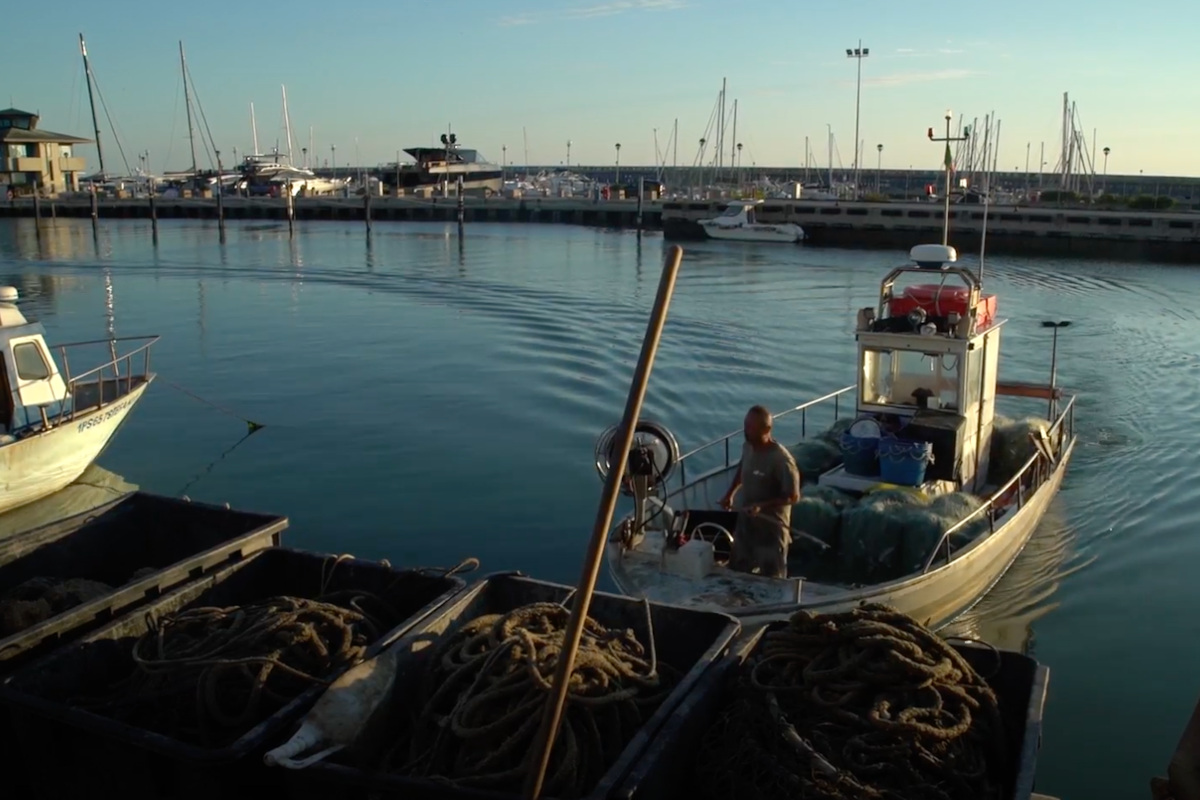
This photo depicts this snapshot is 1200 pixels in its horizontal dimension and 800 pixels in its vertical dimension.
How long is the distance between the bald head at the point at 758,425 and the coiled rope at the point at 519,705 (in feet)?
12.2

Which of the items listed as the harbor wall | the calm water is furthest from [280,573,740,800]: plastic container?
the harbor wall

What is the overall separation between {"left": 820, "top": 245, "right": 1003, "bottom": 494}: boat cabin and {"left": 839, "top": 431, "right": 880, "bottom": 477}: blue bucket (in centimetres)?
3

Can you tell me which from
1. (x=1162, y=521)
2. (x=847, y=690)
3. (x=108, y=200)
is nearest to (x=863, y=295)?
(x=1162, y=521)

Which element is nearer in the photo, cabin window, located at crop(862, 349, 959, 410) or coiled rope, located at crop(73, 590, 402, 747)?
coiled rope, located at crop(73, 590, 402, 747)

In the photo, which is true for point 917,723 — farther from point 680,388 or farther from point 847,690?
point 680,388

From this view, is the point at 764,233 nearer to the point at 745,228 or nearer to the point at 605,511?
the point at 745,228

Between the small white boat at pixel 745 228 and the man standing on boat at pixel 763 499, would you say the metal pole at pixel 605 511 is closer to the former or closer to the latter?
the man standing on boat at pixel 763 499

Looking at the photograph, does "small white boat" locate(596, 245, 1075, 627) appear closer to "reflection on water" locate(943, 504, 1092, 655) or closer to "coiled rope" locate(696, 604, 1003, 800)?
"reflection on water" locate(943, 504, 1092, 655)

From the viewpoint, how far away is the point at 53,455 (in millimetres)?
16500

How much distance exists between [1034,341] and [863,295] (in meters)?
10.6

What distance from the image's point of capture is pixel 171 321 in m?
33.9

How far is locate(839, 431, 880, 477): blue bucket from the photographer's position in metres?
12.2

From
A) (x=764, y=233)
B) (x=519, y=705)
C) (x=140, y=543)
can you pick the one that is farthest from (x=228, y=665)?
(x=764, y=233)

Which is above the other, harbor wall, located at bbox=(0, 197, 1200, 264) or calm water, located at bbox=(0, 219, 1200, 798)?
harbor wall, located at bbox=(0, 197, 1200, 264)
